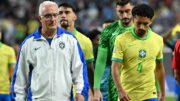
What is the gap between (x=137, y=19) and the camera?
9430 mm

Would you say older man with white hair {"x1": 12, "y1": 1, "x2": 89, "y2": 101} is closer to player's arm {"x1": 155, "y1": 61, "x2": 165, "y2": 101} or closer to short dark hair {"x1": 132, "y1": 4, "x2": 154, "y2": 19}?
short dark hair {"x1": 132, "y1": 4, "x2": 154, "y2": 19}

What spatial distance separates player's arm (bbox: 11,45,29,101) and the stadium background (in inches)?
749

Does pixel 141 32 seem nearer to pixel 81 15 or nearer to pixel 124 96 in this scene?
pixel 124 96

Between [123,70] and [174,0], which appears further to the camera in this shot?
[174,0]

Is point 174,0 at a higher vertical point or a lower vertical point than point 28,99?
higher

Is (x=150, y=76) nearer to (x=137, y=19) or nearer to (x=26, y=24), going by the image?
(x=137, y=19)

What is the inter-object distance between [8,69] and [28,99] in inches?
256

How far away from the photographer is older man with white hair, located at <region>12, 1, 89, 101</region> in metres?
8.53

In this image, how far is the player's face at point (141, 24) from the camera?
9.38m

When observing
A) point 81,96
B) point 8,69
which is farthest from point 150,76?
point 8,69

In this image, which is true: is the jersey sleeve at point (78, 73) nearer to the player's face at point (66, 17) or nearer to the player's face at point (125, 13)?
the player's face at point (125, 13)

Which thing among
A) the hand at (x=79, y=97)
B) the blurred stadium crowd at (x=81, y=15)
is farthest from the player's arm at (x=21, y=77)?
the blurred stadium crowd at (x=81, y=15)

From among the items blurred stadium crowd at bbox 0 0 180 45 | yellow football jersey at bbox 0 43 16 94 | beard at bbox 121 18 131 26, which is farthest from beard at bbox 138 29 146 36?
blurred stadium crowd at bbox 0 0 180 45

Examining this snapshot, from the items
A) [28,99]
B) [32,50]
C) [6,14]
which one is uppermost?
[6,14]
